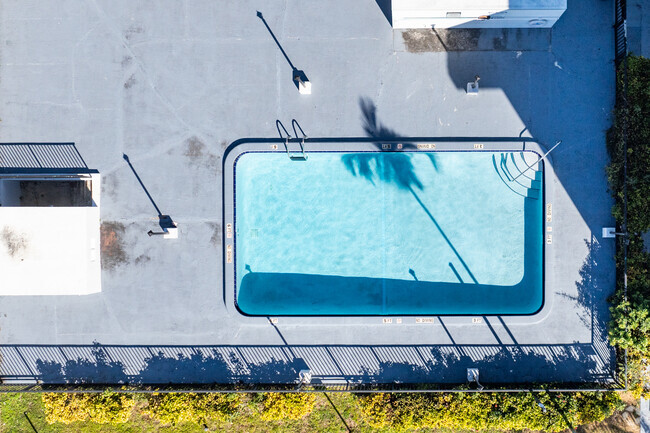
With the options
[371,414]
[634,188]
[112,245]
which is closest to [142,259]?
[112,245]

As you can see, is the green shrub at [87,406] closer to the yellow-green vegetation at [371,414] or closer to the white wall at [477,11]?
the yellow-green vegetation at [371,414]

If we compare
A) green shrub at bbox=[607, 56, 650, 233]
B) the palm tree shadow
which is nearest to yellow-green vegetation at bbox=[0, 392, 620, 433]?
green shrub at bbox=[607, 56, 650, 233]

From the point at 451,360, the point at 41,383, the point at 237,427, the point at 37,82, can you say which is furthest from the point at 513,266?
the point at 37,82

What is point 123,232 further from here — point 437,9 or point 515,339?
point 515,339

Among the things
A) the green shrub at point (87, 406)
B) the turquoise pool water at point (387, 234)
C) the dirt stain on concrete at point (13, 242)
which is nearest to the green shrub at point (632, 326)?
the turquoise pool water at point (387, 234)

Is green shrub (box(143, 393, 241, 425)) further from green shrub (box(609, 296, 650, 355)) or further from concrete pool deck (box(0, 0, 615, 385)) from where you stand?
green shrub (box(609, 296, 650, 355))
